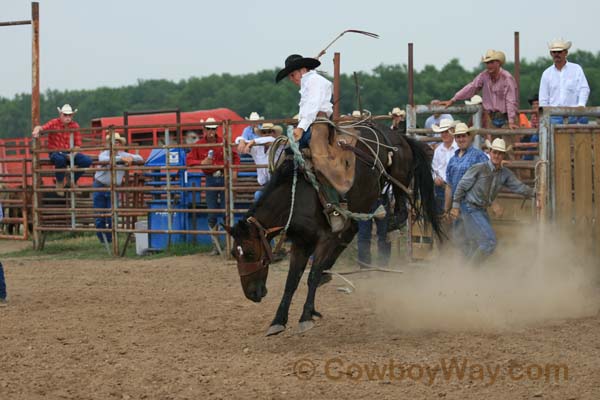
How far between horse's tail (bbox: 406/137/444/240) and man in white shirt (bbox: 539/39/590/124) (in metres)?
1.93

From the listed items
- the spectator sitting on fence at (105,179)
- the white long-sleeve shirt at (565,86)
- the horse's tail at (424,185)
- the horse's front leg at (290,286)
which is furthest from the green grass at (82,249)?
the horse's front leg at (290,286)

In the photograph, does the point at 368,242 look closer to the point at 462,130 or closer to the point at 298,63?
the point at 462,130

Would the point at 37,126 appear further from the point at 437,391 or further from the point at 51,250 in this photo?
the point at 437,391

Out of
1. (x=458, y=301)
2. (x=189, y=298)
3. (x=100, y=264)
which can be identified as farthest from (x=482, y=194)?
(x=100, y=264)

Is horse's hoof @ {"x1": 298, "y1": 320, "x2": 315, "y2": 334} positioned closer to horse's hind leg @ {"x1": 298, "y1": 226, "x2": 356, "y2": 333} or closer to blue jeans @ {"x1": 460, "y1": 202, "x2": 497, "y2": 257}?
horse's hind leg @ {"x1": 298, "y1": 226, "x2": 356, "y2": 333}

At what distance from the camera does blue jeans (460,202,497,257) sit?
9.00 m

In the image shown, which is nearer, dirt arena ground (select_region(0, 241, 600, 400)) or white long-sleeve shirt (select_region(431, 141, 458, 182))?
dirt arena ground (select_region(0, 241, 600, 400))

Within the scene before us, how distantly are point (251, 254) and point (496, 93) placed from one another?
14.4ft

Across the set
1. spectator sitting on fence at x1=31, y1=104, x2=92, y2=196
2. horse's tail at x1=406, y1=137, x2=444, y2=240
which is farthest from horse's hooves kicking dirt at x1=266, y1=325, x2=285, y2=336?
spectator sitting on fence at x1=31, y1=104, x2=92, y2=196

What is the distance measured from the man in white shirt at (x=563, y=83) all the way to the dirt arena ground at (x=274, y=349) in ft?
8.84

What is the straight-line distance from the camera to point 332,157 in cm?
765

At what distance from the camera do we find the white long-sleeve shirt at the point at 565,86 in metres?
10.1

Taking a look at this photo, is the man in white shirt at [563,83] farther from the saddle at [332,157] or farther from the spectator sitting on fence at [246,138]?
the spectator sitting on fence at [246,138]

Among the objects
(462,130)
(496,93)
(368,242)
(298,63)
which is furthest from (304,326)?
(496,93)
